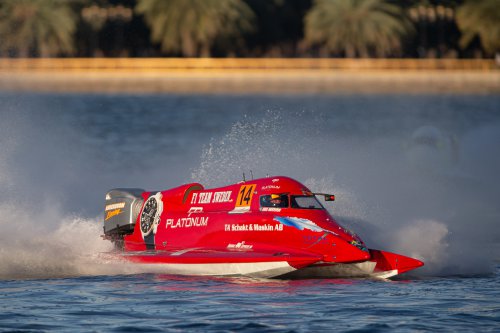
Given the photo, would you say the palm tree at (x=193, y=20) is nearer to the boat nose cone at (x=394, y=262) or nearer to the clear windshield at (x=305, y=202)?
the clear windshield at (x=305, y=202)

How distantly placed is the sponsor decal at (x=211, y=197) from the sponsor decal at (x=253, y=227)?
26.3 inches

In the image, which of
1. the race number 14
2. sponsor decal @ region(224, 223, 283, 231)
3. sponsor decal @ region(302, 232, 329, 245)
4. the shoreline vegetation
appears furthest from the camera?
the shoreline vegetation

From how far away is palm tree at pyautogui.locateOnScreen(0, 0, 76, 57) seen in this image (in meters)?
84.5

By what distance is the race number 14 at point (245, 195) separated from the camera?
18422mm

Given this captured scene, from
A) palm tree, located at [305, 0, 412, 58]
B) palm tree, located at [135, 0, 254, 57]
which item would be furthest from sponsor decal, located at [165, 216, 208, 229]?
palm tree, located at [305, 0, 412, 58]

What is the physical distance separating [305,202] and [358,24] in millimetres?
72964

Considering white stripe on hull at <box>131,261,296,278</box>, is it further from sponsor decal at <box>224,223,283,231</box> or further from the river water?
sponsor decal at <box>224,223,283,231</box>

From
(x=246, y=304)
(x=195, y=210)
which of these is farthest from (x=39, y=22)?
(x=246, y=304)

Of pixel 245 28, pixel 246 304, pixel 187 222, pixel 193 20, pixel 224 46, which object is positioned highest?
pixel 193 20

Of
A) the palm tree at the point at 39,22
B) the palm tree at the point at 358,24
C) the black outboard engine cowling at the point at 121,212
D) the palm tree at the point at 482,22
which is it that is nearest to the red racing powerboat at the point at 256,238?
the black outboard engine cowling at the point at 121,212

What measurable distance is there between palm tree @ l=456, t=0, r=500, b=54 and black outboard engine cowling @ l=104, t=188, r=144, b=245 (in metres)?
71.7

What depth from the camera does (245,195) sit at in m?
18.5

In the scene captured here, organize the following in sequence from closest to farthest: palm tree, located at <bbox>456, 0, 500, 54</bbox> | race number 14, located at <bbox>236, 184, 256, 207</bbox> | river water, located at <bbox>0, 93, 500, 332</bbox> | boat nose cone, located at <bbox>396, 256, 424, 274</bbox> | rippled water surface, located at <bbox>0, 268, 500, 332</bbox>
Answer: rippled water surface, located at <bbox>0, 268, 500, 332</bbox> → river water, located at <bbox>0, 93, 500, 332</bbox> → boat nose cone, located at <bbox>396, 256, 424, 274</bbox> → race number 14, located at <bbox>236, 184, 256, 207</bbox> → palm tree, located at <bbox>456, 0, 500, 54</bbox>

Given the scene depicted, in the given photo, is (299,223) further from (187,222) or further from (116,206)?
(116,206)
